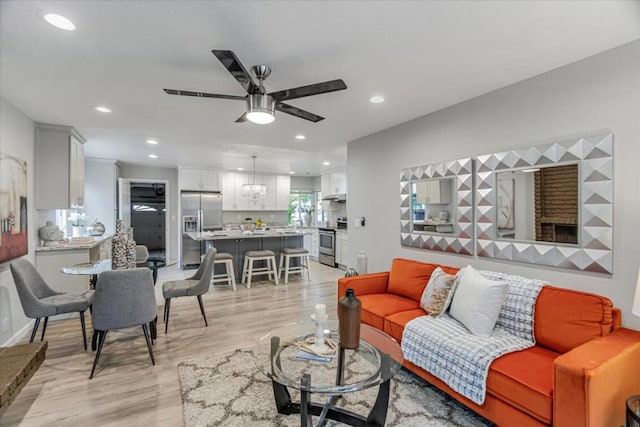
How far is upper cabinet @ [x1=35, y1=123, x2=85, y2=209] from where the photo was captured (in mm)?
3877

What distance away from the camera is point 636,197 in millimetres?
1944

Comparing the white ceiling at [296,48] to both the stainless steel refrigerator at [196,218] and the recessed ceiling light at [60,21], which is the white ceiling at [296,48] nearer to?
the recessed ceiling light at [60,21]

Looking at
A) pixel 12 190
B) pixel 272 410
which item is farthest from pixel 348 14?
pixel 12 190

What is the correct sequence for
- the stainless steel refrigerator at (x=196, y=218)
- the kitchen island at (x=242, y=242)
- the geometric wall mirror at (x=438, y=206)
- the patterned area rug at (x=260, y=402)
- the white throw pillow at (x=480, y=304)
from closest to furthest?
the patterned area rug at (x=260, y=402)
the white throw pillow at (x=480, y=304)
the geometric wall mirror at (x=438, y=206)
the kitchen island at (x=242, y=242)
the stainless steel refrigerator at (x=196, y=218)

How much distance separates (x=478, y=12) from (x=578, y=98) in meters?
1.20

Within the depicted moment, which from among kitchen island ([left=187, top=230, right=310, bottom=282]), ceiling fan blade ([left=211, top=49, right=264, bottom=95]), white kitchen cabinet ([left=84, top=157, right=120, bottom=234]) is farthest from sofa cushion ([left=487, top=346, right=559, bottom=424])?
white kitchen cabinet ([left=84, top=157, right=120, bottom=234])

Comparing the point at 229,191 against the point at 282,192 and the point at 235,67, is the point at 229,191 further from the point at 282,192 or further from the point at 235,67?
the point at 235,67

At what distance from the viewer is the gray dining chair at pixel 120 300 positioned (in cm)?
256

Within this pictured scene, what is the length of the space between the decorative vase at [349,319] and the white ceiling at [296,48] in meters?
1.58

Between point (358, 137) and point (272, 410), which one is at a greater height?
point (358, 137)

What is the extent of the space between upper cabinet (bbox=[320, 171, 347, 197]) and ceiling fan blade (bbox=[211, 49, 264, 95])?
17.8 ft

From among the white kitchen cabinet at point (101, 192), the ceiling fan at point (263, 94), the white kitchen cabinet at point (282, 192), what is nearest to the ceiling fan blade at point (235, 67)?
the ceiling fan at point (263, 94)

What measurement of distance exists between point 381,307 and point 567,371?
156cm

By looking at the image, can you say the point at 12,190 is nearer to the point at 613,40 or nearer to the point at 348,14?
the point at 348,14
